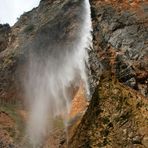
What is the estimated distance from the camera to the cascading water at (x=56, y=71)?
4622cm

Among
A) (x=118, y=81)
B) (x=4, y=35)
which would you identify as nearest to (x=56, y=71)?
(x=4, y=35)

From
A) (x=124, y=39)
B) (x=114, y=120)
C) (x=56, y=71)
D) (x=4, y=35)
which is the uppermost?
(x=4, y=35)

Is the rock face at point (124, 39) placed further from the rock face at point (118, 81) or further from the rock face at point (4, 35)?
the rock face at point (4, 35)

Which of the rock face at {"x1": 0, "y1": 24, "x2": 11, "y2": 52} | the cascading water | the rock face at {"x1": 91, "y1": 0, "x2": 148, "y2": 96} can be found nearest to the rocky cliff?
the rock face at {"x1": 91, "y1": 0, "x2": 148, "y2": 96}

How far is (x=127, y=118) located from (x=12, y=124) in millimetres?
33736

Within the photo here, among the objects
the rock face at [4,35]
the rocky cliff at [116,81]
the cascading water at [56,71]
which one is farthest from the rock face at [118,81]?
the rock face at [4,35]

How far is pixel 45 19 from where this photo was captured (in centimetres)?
6344

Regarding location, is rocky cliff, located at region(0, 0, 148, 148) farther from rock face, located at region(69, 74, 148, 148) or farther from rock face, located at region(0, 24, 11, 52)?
rock face, located at region(0, 24, 11, 52)

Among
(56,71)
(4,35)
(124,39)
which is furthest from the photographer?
(4,35)

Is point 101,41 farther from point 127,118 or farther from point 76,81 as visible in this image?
point 76,81

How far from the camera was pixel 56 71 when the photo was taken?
178ft

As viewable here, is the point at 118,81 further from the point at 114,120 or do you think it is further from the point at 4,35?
the point at 4,35

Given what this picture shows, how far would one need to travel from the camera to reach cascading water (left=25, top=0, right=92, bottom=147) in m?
46.2

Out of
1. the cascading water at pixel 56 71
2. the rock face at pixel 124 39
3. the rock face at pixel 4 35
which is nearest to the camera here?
the rock face at pixel 124 39
